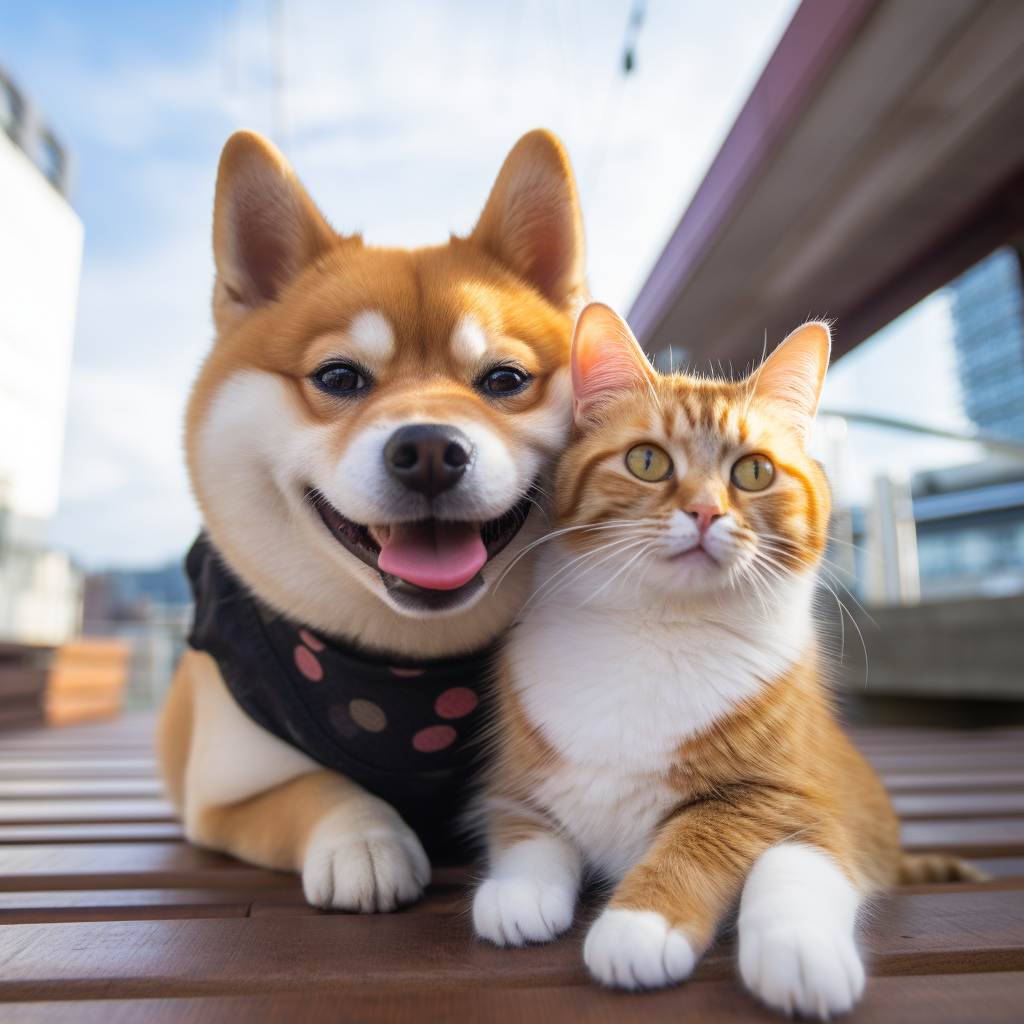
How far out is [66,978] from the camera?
662 mm

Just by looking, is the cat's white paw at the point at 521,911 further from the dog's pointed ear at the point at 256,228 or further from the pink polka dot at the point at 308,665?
the dog's pointed ear at the point at 256,228

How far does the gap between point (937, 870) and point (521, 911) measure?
65 centimetres

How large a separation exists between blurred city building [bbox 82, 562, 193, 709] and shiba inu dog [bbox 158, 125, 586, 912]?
135 inches

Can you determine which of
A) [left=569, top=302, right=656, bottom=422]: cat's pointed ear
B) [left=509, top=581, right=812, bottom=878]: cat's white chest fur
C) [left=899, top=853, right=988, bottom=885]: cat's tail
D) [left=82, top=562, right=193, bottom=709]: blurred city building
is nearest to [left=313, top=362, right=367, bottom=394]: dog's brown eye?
[left=569, top=302, right=656, bottom=422]: cat's pointed ear

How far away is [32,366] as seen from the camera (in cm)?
378

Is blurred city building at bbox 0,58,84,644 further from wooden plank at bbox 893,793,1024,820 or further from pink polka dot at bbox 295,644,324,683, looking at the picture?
wooden plank at bbox 893,793,1024,820

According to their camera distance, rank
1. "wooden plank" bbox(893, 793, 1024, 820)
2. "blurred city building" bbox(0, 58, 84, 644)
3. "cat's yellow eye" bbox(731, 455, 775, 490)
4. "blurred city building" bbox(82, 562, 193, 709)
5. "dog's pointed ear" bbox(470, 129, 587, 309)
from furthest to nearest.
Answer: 1. "blurred city building" bbox(82, 562, 193, 709)
2. "blurred city building" bbox(0, 58, 84, 644)
3. "wooden plank" bbox(893, 793, 1024, 820)
4. "dog's pointed ear" bbox(470, 129, 587, 309)
5. "cat's yellow eye" bbox(731, 455, 775, 490)

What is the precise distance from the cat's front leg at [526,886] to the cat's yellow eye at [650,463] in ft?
1.36

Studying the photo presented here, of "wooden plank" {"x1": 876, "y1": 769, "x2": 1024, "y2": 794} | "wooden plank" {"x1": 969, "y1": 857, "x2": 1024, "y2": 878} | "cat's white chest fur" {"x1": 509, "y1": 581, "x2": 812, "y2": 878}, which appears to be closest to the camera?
"cat's white chest fur" {"x1": 509, "y1": 581, "x2": 812, "y2": 878}

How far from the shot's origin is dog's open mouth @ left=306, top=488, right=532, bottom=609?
0.89 metres

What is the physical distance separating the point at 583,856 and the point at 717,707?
22 centimetres

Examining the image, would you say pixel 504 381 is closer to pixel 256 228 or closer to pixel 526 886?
pixel 256 228

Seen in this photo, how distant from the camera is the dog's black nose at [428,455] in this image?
829 millimetres

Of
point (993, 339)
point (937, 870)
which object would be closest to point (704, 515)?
point (937, 870)
